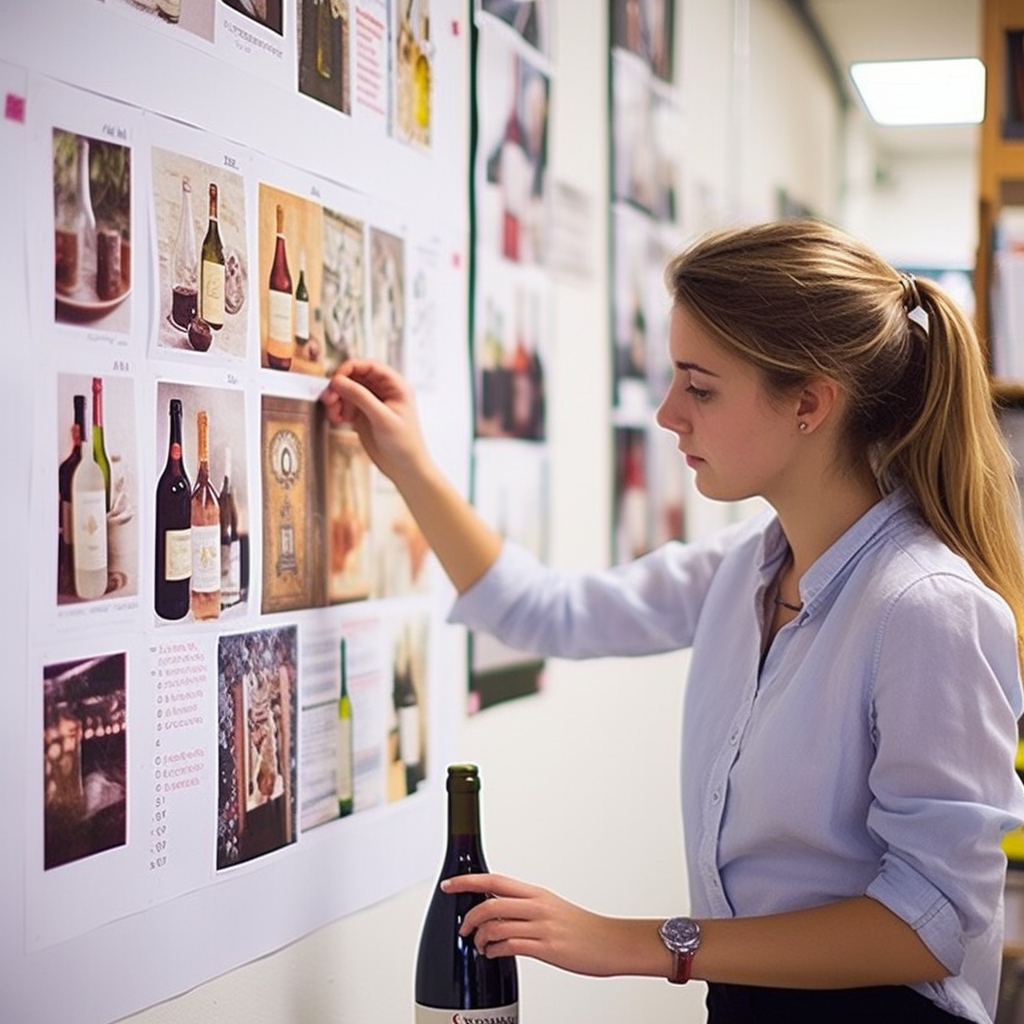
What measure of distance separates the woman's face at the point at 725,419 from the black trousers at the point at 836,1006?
19.8 inches

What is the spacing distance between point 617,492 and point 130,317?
1.52 metres

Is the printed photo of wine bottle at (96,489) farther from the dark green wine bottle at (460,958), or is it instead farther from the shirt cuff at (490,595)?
the shirt cuff at (490,595)

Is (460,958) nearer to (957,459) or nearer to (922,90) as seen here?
(957,459)

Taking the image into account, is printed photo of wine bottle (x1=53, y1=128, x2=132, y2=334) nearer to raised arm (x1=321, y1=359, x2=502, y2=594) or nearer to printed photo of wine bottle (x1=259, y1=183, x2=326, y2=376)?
printed photo of wine bottle (x1=259, y1=183, x2=326, y2=376)

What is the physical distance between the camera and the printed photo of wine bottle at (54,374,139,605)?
3.88ft

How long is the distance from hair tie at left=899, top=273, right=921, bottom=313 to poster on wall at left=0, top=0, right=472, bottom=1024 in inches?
21.5

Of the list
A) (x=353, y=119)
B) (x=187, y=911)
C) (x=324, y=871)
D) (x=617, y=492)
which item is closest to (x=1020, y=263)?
(x=617, y=492)

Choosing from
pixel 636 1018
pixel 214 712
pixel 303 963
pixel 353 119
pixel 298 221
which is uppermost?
pixel 353 119

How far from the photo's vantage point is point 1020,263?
2941 mm

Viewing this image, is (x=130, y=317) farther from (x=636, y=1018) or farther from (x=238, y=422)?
(x=636, y=1018)

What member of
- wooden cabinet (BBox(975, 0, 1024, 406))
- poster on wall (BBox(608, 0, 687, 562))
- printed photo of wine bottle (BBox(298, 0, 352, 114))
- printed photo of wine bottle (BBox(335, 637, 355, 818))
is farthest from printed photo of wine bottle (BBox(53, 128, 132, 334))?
wooden cabinet (BBox(975, 0, 1024, 406))

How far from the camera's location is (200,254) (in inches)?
52.9

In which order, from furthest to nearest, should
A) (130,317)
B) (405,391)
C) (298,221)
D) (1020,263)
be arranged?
(1020,263) → (405,391) → (298,221) → (130,317)

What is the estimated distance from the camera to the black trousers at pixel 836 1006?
1.49m
